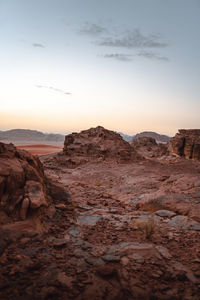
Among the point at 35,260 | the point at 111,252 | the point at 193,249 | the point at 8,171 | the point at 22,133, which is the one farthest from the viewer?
the point at 22,133

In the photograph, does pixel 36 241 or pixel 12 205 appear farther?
pixel 12 205

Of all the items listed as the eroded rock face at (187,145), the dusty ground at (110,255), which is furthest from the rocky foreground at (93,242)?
the eroded rock face at (187,145)

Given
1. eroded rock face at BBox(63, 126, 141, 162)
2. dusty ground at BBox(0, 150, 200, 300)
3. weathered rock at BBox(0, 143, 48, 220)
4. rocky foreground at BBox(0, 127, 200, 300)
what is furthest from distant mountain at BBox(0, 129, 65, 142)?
dusty ground at BBox(0, 150, 200, 300)

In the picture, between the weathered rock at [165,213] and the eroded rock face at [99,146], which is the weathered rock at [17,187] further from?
the eroded rock face at [99,146]

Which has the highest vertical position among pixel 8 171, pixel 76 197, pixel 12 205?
pixel 8 171

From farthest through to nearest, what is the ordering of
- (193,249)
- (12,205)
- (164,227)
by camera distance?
(164,227) < (12,205) < (193,249)

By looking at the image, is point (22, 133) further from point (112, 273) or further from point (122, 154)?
point (112, 273)

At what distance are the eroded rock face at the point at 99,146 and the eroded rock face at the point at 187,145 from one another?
21.6 m

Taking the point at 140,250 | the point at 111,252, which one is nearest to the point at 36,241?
the point at 111,252

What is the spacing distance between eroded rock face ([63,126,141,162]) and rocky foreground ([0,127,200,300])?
8.01 meters

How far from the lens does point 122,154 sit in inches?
552

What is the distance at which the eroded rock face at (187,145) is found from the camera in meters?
33.5

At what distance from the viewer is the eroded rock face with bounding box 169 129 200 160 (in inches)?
1318

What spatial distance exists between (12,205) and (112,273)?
2.01 m
